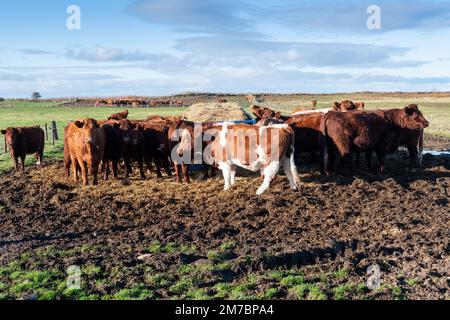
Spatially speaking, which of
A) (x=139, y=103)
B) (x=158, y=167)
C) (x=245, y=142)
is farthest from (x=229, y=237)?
(x=139, y=103)

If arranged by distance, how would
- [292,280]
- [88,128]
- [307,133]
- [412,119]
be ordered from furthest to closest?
[412,119] → [307,133] → [88,128] → [292,280]

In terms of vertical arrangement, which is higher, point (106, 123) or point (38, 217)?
point (106, 123)

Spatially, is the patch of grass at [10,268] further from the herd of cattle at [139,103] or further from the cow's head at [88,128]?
the herd of cattle at [139,103]

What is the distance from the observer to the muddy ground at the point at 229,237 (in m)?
5.86

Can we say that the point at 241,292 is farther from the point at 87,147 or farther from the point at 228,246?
the point at 87,147

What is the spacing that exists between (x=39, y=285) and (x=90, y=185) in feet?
19.8

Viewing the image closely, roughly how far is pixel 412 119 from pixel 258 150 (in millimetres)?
5229

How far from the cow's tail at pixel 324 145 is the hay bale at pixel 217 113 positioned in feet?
13.5

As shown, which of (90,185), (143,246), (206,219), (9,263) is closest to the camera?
(9,263)

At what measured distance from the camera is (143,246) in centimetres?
741

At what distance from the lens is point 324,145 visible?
1264cm

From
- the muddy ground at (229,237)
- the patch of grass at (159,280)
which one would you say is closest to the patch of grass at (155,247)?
the muddy ground at (229,237)

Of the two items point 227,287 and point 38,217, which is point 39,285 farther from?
point 38,217
